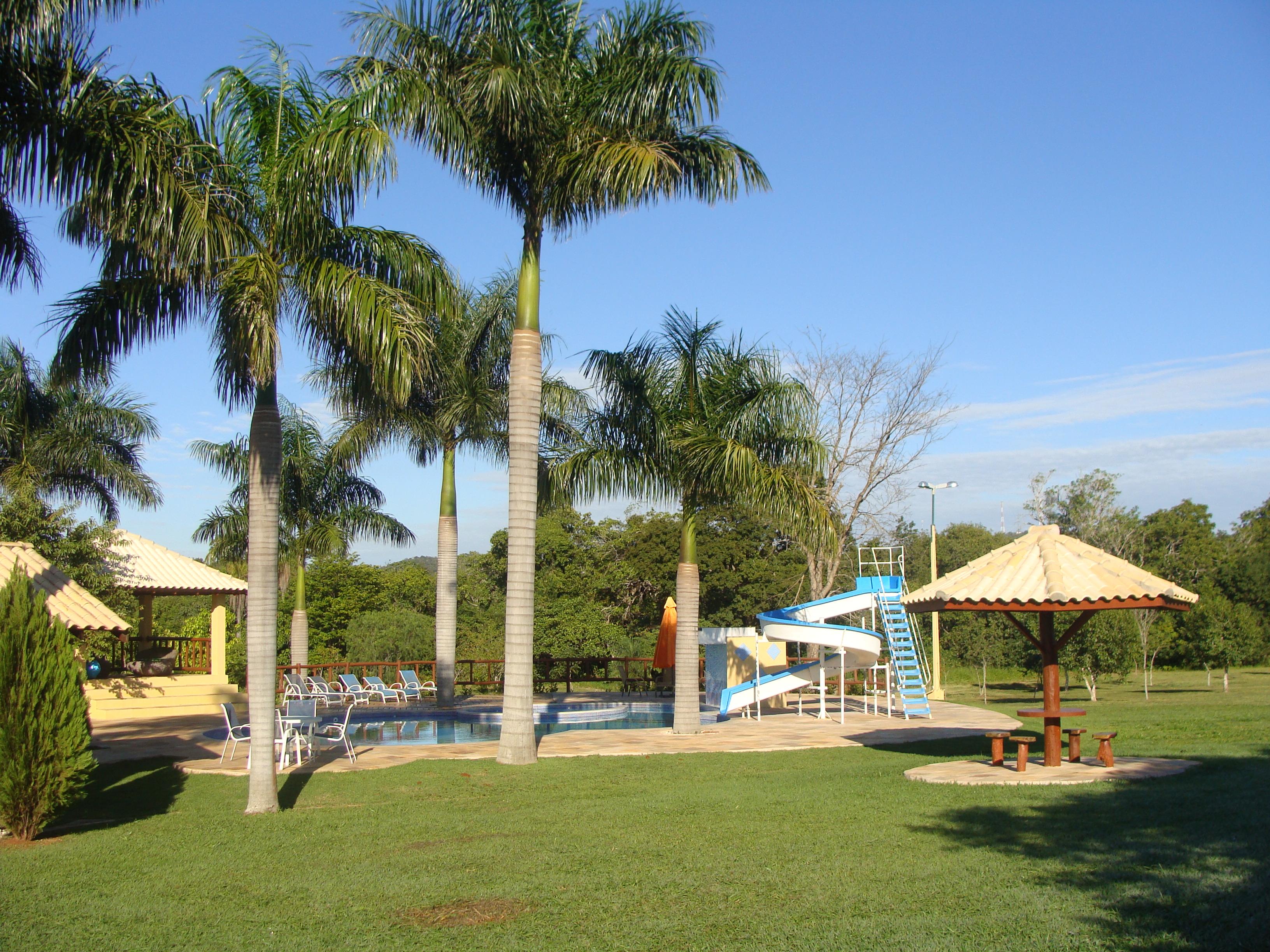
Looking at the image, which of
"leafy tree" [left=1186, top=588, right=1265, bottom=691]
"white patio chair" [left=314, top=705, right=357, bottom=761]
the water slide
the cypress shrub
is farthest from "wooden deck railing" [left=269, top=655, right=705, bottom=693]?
"leafy tree" [left=1186, top=588, right=1265, bottom=691]

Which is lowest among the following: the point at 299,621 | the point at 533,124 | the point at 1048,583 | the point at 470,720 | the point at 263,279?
the point at 470,720

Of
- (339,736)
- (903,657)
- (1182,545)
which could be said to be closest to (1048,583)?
(903,657)

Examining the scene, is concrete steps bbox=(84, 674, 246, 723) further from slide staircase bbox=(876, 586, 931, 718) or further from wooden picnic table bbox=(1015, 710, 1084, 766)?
wooden picnic table bbox=(1015, 710, 1084, 766)

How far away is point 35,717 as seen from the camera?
902cm

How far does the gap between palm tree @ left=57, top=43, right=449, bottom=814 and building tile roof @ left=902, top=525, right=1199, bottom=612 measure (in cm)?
668

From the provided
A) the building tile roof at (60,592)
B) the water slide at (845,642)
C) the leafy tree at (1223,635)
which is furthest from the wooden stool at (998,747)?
the leafy tree at (1223,635)

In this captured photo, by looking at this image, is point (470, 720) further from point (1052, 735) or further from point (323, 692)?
point (1052, 735)

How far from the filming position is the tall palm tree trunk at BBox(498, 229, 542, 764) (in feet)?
45.2

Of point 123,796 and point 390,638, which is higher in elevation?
point 390,638

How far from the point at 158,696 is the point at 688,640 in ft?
43.2

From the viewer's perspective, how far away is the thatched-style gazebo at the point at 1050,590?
11.4 meters

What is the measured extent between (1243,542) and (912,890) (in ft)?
216

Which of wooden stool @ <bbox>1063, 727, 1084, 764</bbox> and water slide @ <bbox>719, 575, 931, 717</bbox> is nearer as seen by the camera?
wooden stool @ <bbox>1063, 727, 1084, 764</bbox>

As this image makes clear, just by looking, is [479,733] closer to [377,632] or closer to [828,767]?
[828,767]
